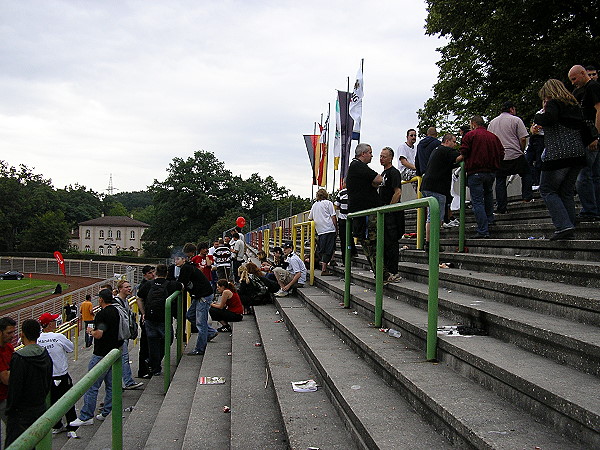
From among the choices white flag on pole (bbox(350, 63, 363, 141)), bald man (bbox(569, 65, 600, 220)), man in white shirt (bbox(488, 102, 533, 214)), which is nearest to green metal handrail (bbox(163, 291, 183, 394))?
man in white shirt (bbox(488, 102, 533, 214))

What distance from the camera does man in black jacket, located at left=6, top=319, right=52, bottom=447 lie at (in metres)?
5.24

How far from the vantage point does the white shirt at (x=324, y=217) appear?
918 cm

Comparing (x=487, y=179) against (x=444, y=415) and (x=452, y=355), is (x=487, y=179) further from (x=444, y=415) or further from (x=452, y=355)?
(x=444, y=415)

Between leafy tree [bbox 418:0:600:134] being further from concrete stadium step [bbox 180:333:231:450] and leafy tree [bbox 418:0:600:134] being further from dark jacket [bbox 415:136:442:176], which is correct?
concrete stadium step [bbox 180:333:231:450]

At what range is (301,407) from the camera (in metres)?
3.86

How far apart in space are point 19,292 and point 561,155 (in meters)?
47.8

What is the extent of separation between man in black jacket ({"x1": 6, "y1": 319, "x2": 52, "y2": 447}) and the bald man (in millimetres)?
6086

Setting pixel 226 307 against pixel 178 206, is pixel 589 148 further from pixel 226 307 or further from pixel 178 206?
pixel 178 206

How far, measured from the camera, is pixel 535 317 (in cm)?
345

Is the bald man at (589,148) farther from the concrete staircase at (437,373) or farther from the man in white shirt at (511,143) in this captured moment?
the man in white shirt at (511,143)

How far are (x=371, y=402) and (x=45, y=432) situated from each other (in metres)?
2.02

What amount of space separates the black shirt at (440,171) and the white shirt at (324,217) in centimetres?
260

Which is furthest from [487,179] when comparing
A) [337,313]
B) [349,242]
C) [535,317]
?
[535,317]

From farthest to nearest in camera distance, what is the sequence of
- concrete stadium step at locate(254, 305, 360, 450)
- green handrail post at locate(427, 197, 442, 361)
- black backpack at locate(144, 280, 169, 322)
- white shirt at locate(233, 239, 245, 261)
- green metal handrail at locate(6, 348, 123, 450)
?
white shirt at locate(233, 239, 245, 261)
black backpack at locate(144, 280, 169, 322)
green handrail post at locate(427, 197, 442, 361)
concrete stadium step at locate(254, 305, 360, 450)
green metal handrail at locate(6, 348, 123, 450)
